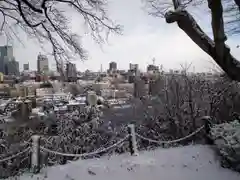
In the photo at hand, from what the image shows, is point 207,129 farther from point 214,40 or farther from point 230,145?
point 214,40

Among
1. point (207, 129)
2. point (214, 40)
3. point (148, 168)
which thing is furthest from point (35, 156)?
point (207, 129)

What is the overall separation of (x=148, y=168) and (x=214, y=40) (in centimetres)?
335

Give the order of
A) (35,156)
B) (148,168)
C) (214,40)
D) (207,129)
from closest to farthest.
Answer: (214,40) → (35,156) → (148,168) → (207,129)

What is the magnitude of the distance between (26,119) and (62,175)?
24.8ft

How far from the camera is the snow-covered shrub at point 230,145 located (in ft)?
21.0

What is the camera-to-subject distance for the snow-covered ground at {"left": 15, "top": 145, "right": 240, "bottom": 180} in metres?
6.02

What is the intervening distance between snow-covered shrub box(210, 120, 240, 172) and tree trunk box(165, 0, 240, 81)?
2.21m

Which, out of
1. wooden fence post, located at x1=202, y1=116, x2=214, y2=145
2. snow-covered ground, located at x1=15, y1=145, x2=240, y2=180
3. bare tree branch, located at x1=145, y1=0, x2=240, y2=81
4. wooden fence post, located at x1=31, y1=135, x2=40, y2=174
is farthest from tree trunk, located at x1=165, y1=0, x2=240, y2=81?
wooden fence post, located at x1=202, y1=116, x2=214, y2=145

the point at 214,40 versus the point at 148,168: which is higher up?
the point at 214,40

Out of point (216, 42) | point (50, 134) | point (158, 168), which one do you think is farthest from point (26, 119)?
point (216, 42)

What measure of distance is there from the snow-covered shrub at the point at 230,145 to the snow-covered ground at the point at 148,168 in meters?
0.22

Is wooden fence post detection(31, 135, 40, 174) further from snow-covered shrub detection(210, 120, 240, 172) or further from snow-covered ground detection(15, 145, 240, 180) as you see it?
snow-covered shrub detection(210, 120, 240, 172)

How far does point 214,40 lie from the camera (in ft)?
15.7

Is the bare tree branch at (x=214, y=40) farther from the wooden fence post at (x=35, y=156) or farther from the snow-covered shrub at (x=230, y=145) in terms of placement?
the wooden fence post at (x=35, y=156)
